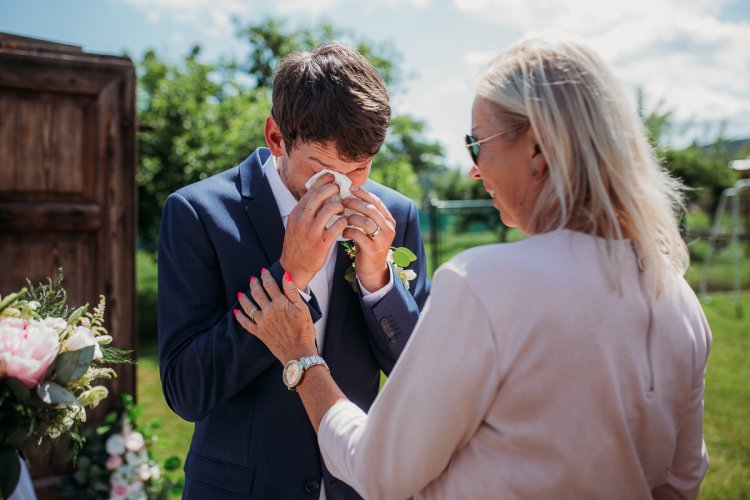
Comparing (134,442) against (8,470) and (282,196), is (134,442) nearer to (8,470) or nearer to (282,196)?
(282,196)

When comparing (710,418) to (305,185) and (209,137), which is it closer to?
(305,185)

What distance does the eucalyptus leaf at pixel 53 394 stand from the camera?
1.49 meters

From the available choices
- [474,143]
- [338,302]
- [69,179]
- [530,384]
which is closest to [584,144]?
[474,143]

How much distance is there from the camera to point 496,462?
4.42 feet

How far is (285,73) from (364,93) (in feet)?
0.85

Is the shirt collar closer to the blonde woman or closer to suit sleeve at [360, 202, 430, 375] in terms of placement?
suit sleeve at [360, 202, 430, 375]

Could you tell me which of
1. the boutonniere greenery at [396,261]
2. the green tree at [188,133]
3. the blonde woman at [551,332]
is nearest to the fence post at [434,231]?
the green tree at [188,133]

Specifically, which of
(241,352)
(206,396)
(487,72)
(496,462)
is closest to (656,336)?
(496,462)

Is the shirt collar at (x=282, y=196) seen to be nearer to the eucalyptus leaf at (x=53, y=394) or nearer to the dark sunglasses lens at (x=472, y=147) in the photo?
the dark sunglasses lens at (x=472, y=147)

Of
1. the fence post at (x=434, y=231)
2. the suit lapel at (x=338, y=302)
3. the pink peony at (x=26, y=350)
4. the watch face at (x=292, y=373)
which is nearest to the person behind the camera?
the pink peony at (x=26, y=350)

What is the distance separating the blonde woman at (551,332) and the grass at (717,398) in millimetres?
1757

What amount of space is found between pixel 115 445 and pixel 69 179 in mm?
1724

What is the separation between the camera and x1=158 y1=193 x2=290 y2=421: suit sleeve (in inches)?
72.4

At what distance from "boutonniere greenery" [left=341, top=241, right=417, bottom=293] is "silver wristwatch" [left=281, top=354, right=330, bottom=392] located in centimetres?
41
